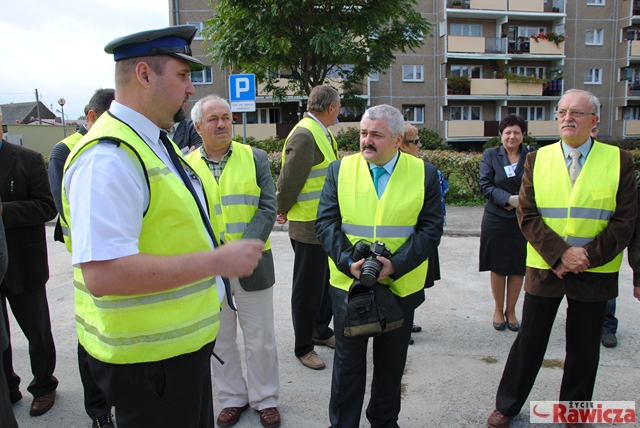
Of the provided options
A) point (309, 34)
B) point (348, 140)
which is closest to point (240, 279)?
point (309, 34)

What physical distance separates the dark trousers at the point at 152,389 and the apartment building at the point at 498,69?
2745 cm

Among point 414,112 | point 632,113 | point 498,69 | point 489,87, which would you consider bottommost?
point 632,113

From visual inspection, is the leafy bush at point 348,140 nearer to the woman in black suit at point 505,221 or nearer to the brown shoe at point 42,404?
the woman in black suit at point 505,221

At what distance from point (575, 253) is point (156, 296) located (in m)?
2.49

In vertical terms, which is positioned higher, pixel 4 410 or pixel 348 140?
pixel 348 140

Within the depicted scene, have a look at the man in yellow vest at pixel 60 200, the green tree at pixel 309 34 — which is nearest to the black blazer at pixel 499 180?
the man in yellow vest at pixel 60 200

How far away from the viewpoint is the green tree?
49.3 ft

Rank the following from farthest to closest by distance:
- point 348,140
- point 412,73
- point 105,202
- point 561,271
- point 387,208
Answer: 1. point 412,73
2. point 348,140
3. point 561,271
4. point 387,208
5. point 105,202

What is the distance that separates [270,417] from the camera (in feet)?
10.4

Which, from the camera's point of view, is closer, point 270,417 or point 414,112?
point 270,417

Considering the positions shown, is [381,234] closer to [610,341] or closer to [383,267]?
[383,267]

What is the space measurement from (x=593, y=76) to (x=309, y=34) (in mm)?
27220

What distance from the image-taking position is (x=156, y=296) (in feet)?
5.50

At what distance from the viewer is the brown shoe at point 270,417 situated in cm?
316
